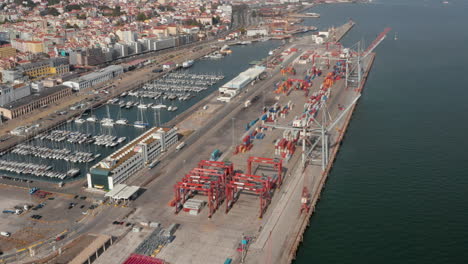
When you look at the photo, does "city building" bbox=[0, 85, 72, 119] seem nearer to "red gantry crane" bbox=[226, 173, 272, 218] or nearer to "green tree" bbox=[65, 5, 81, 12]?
"red gantry crane" bbox=[226, 173, 272, 218]

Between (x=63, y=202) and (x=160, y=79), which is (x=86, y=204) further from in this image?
(x=160, y=79)

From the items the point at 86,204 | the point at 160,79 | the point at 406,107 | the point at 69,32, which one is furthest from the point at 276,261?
the point at 69,32

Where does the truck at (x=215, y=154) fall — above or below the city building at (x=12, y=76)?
below

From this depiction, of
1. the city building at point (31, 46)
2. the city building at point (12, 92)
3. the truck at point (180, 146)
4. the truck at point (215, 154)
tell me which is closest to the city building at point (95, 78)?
the city building at point (12, 92)

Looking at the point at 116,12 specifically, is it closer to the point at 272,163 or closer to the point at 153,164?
the point at 153,164

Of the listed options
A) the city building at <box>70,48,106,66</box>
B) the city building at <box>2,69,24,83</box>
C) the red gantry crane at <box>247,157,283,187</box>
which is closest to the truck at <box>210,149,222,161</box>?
Answer: the red gantry crane at <box>247,157,283,187</box>

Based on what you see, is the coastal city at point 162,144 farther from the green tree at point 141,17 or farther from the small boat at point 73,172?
the green tree at point 141,17
